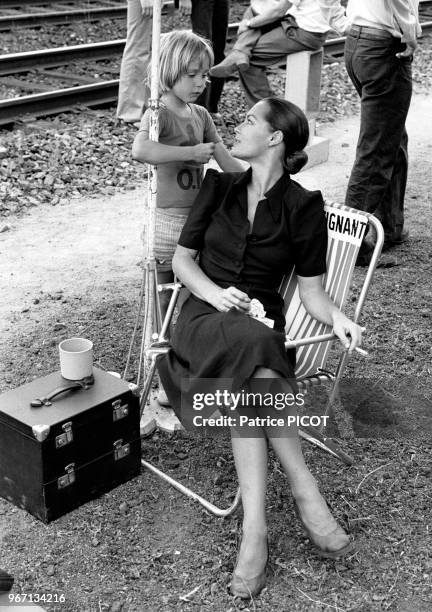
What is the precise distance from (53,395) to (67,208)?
3.91 meters

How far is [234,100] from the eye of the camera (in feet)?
34.6

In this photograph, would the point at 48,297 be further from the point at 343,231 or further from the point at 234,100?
A: the point at 234,100

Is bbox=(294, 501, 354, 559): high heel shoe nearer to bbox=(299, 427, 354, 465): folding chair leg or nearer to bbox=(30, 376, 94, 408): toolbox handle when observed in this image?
bbox=(299, 427, 354, 465): folding chair leg

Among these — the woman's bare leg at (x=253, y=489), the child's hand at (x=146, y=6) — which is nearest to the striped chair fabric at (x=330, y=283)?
the woman's bare leg at (x=253, y=489)

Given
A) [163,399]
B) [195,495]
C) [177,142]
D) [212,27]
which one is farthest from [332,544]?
[212,27]

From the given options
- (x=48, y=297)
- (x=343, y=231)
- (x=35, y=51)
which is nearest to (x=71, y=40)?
(x=35, y=51)

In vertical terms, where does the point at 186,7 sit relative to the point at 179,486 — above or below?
above

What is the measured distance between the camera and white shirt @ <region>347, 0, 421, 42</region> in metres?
5.87

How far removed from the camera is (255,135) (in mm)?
3906

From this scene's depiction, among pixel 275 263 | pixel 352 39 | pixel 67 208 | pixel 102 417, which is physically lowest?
pixel 67 208

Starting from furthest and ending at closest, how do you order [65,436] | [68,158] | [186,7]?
[186,7]
[68,158]
[65,436]

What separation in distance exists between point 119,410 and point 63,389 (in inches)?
10.0

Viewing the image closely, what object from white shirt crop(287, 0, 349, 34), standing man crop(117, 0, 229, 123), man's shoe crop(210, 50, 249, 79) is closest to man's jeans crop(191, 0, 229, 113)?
standing man crop(117, 0, 229, 123)

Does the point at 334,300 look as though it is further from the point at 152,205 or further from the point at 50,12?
the point at 50,12
